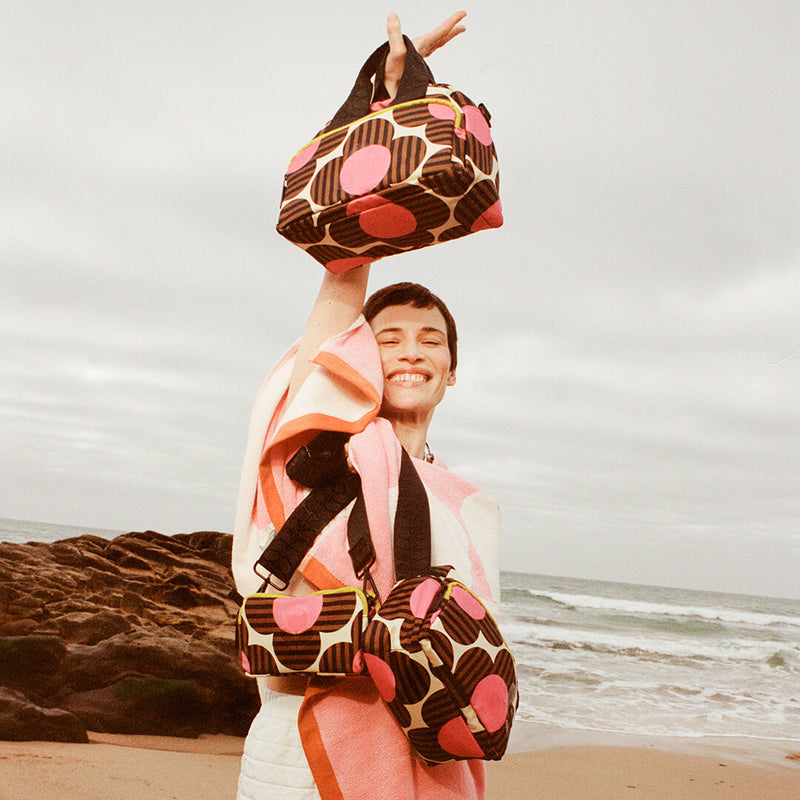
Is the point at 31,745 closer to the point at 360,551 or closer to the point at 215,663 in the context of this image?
the point at 215,663

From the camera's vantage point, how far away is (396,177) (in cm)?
137

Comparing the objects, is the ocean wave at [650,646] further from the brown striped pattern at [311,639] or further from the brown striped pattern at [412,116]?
the brown striped pattern at [412,116]

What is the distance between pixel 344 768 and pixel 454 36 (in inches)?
64.3

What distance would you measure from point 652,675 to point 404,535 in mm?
10726

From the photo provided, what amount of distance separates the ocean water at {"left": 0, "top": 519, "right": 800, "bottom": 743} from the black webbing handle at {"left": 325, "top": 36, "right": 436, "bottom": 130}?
6.86 m

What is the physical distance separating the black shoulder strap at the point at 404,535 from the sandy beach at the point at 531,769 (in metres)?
3.39

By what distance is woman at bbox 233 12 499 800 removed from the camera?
1.37m

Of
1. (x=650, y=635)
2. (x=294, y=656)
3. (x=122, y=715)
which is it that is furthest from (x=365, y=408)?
(x=650, y=635)

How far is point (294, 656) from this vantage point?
135 centimetres

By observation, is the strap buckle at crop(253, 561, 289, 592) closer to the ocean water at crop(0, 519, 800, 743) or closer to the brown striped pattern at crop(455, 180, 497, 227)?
the brown striped pattern at crop(455, 180, 497, 227)

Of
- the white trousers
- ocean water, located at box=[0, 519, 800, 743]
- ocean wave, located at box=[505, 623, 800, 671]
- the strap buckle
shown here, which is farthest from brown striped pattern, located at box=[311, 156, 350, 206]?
ocean wave, located at box=[505, 623, 800, 671]

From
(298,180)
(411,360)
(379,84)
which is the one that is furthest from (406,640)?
(379,84)

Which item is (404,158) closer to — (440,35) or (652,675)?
(440,35)

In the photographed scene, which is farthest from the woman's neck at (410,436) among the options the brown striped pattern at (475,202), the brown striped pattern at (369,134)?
the brown striped pattern at (369,134)
